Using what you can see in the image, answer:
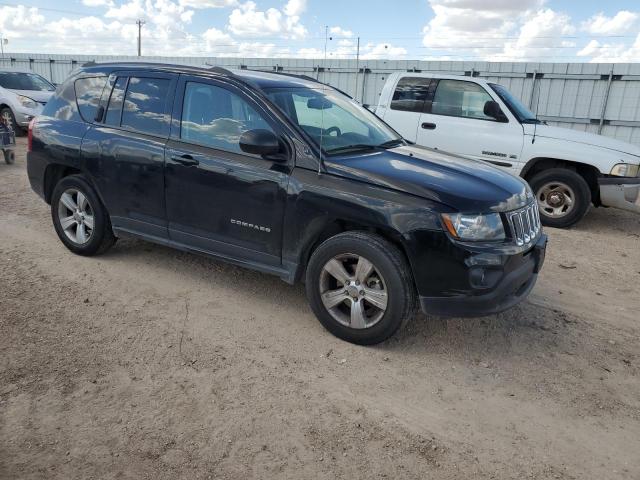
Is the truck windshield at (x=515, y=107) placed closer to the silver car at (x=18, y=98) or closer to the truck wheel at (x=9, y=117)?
the silver car at (x=18, y=98)

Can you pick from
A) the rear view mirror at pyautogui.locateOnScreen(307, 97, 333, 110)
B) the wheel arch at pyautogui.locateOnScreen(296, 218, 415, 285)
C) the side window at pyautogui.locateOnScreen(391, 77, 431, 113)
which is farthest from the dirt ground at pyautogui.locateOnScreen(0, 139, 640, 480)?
the side window at pyautogui.locateOnScreen(391, 77, 431, 113)

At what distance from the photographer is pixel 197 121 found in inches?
166

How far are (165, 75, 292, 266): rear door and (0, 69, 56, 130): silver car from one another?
10945 mm

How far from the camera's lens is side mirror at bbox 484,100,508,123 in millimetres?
7398

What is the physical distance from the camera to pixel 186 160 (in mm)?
4176

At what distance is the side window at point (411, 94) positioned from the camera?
8.12 metres

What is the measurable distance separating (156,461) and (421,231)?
77.7 inches

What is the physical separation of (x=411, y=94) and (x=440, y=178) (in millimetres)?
5007

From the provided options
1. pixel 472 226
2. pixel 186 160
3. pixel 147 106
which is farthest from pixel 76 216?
pixel 472 226

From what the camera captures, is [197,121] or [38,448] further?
[197,121]

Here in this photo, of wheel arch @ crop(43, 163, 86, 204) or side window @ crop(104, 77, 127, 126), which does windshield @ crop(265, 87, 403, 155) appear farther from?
wheel arch @ crop(43, 163, 86, 204)

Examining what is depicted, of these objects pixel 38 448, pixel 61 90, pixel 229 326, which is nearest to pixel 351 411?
pixel 229 326

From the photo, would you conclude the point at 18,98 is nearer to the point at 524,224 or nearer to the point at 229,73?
the point at 229,73

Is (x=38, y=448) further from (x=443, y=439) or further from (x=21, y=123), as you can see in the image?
(x=21, y=123)
